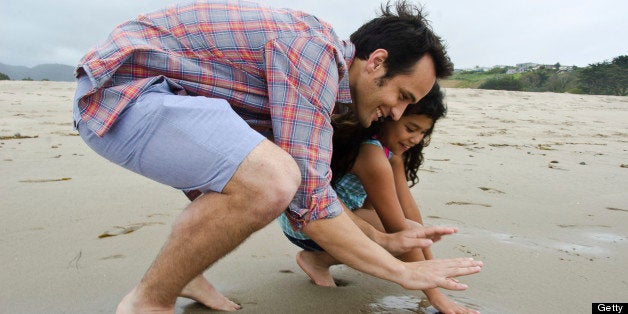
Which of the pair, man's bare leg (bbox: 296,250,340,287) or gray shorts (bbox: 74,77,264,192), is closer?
gray shorts (bbox: 74,77,264,192)

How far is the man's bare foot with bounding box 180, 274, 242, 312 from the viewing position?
59.9 inches

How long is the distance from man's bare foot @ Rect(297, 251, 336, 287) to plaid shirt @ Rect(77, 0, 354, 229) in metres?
0.34

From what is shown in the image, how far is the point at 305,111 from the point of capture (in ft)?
4.55

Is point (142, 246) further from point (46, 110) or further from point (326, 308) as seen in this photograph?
point (46, 110)

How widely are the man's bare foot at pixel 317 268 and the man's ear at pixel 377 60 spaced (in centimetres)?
65

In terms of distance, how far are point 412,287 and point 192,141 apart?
0.72 m

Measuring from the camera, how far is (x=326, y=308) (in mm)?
1547

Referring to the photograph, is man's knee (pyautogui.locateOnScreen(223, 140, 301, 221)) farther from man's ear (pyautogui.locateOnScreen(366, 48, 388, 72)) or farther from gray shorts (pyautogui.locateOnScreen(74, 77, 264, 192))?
man's ear (pyautogui.locateOnScreen(366, 48, 388, 72))

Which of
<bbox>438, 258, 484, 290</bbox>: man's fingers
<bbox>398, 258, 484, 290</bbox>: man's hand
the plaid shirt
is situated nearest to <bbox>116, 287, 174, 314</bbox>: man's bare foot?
the plaid shirt

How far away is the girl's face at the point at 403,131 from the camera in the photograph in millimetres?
1997

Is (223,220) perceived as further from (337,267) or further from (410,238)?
(337,267)

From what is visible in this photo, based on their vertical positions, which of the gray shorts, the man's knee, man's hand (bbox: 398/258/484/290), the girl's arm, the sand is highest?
the gray shorts

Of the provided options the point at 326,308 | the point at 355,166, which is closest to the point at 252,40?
the point at 355,166

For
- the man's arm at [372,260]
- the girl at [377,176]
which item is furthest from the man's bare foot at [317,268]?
the man's arm at [372,260]
